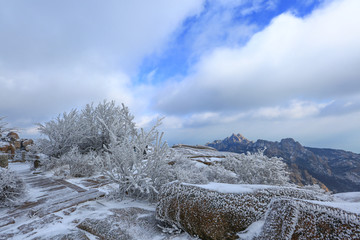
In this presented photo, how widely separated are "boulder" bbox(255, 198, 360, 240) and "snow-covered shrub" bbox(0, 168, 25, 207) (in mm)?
4017

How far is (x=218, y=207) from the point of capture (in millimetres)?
1680

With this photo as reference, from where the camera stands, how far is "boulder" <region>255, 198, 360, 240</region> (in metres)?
1.02

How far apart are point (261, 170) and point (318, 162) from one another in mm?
50177

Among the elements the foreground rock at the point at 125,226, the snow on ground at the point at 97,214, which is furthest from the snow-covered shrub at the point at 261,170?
the foreground rock at the point at 125,226

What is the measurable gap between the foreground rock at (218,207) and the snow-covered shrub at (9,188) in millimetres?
2870

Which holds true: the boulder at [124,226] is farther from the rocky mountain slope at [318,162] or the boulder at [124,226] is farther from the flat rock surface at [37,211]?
the rocky mountain slope at [318,162]

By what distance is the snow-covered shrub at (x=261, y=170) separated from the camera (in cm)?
324

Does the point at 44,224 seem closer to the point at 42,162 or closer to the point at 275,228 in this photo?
the point at 275,228

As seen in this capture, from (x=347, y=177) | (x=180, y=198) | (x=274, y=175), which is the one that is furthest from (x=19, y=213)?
(x=347, y=177)

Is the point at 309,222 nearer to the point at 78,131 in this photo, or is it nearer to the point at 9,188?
the point at 9,188

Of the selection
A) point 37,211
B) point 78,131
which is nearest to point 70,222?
point 37,211

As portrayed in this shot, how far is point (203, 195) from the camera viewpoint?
6.07ft

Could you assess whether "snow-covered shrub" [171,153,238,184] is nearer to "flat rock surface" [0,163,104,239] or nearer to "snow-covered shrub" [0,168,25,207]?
"flat rock surface" [0,163,104,239]

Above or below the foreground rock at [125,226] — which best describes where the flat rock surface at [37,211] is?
below
